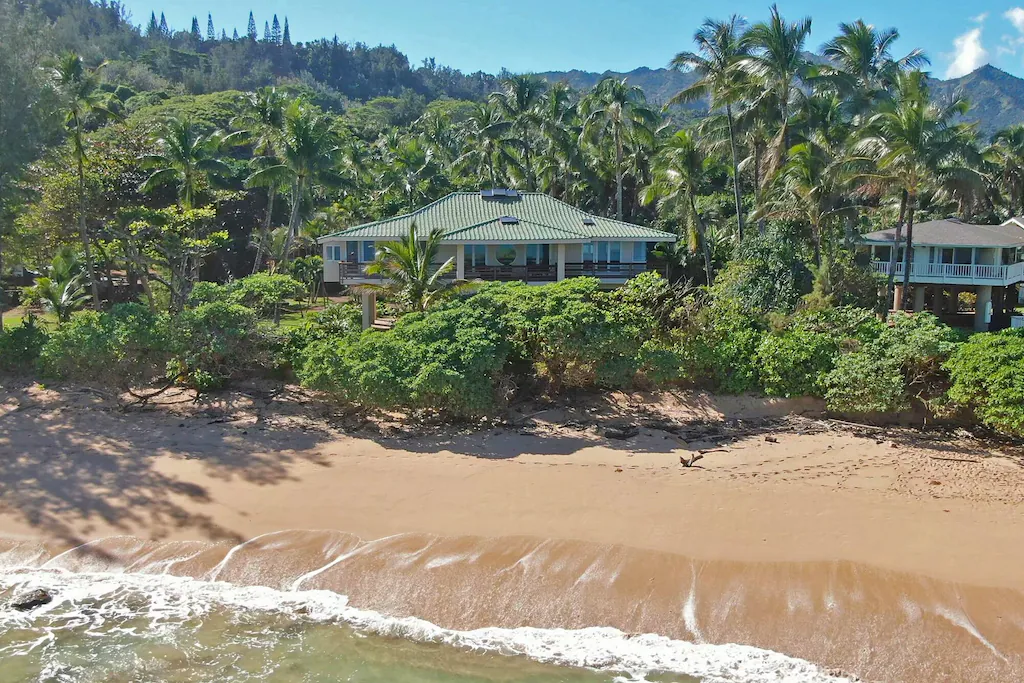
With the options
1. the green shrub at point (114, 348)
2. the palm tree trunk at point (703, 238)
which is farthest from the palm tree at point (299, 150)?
the green shrub at point (114, 348)

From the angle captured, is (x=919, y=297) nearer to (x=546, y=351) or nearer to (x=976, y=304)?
(x=976, y=304)

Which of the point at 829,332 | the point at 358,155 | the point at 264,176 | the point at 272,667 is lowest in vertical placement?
the point at 272,667

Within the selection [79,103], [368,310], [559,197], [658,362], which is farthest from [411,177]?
[658,362]

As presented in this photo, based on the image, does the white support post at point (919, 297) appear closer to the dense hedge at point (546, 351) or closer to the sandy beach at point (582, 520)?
the dense hedge at point (546, 351)

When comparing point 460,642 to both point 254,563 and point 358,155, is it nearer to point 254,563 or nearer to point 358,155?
point 254,563

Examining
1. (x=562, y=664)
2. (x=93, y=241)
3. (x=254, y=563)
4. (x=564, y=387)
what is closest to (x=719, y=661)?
(x=562, y=664)
